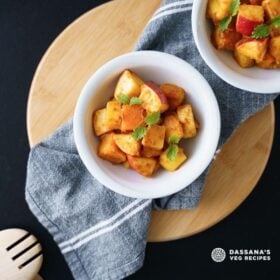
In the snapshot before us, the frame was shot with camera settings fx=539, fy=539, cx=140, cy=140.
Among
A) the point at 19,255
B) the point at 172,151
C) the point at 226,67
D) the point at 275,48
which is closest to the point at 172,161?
the point at 172,151

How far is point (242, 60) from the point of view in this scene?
1378mm

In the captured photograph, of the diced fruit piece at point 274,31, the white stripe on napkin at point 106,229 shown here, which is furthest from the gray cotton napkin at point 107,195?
the diced fruit piece at point 274,31

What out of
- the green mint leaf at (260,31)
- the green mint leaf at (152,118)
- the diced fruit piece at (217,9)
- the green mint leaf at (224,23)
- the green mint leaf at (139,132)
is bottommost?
the green mint leaf at (139,132)

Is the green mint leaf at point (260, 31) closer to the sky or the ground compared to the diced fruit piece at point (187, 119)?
closer to the sky

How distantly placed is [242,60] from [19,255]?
94cm

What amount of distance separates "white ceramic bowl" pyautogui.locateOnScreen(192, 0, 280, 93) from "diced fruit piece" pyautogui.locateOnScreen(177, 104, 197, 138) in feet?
0.40

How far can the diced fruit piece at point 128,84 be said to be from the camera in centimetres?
136

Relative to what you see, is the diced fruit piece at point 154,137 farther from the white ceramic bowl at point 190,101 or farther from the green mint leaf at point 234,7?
the green mint leaf at point 234,7

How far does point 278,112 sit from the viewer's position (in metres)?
1.92

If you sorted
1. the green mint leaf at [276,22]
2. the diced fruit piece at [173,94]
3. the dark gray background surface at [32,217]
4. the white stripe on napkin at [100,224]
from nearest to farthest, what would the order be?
the green mint leaf at [276,22] → the diced fruit piece at [173,94] → the white stripe on napkin at [100,224] → the dark gray background surface at [32,217]

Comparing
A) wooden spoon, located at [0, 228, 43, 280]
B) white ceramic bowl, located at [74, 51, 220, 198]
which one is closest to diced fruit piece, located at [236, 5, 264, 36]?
white ceramic bowl, located at [74, 51, 220, 198]

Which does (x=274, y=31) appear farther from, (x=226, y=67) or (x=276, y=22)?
(x=226, y=67)

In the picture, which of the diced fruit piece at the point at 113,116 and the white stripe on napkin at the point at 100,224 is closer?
the diced fruit piece at the point at 113,116

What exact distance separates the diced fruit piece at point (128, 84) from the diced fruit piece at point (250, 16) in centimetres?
29
